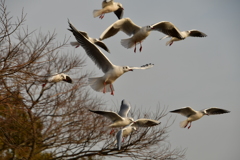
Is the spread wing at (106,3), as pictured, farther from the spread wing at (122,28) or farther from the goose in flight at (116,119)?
the goose in flight at (116,119)

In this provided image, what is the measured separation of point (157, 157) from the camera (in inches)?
508

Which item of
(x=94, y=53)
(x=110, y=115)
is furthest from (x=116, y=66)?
(x=110, y=115)

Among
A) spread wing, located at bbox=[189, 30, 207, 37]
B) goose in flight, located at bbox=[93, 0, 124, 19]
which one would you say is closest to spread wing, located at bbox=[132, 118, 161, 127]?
goose in flight, located at bbox=[93, 0, 124, 19]

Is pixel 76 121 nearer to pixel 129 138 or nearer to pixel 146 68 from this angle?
pixel 129 138

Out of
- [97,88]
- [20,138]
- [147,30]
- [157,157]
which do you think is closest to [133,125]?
[97,88]

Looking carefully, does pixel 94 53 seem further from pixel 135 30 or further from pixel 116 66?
pixel 135 30

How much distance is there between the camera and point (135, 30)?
1088 cm

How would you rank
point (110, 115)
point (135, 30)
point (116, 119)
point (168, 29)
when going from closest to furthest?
point (110, 115) → point (116, 119) → point (168, 29) → point (135, 30)

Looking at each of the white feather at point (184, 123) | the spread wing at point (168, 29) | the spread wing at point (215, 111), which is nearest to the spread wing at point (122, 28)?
the spread wing at point (168, 29)

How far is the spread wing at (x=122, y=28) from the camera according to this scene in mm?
9930

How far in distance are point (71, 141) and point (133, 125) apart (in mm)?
4070

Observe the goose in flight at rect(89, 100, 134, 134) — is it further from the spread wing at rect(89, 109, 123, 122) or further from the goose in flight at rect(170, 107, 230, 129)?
the goose in flight at rect(170, 107, 230, 129)

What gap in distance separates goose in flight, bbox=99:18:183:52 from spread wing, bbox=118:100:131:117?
55.1 inches

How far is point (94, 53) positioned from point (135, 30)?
1.96 m
